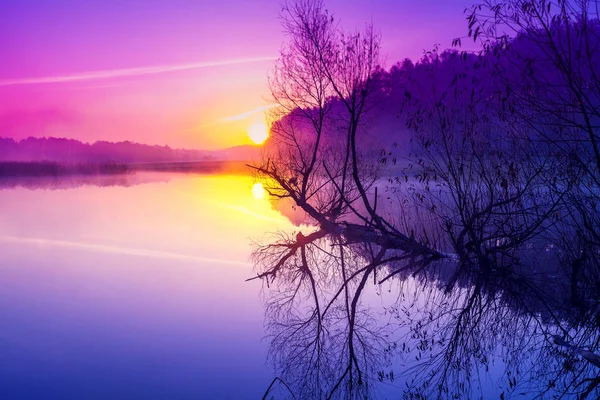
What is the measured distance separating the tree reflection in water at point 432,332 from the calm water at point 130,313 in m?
0.56

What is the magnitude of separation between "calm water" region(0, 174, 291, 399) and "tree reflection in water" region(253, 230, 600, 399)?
56 cm

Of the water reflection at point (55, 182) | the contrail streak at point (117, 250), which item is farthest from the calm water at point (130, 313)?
the water reflection at point (55, 182)

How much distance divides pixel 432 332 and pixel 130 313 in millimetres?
4305

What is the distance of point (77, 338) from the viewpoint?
247 inches

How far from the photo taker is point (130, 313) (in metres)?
7.29

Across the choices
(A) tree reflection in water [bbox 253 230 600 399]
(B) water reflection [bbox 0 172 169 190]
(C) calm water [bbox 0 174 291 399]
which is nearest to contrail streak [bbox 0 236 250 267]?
(C) calm water [bbox 0 174 291 399]

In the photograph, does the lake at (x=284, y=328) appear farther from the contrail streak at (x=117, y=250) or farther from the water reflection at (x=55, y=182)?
the water reflection at (x=55, y=182)

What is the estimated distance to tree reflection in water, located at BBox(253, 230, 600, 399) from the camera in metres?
4.64

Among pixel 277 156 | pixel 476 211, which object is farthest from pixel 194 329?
pixel 277 156

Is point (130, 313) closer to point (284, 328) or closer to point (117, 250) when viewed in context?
point (284, 328)

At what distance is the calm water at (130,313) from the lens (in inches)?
196

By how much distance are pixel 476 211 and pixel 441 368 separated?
465 centimetres

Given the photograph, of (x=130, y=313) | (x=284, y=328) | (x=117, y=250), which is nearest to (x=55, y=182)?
(x=117, y=250)

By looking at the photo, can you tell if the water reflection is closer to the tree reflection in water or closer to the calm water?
the calm water
